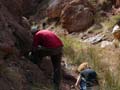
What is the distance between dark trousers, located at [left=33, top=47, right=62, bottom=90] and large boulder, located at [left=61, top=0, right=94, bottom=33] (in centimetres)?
1174

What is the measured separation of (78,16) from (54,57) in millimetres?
12087

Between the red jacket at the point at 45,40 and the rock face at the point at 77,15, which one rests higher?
the rock face at the point at 77,15

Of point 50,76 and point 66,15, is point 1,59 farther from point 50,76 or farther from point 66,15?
point 66,15

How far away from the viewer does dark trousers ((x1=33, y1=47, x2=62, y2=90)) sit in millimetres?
9633

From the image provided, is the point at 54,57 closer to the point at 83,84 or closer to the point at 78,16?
the point at 83,84

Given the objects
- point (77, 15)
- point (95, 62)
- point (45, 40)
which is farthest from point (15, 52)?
point (77, 15)

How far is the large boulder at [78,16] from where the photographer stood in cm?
2179

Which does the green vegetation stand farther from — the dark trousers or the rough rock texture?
the rough rock texture

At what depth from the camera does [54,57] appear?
9.98 m

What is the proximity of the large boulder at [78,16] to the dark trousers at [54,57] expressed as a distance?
1174cm

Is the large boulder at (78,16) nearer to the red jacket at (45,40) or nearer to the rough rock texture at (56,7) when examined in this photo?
the rough rock texture at (56,7)

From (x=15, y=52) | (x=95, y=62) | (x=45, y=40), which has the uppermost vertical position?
(x=45, y=40)

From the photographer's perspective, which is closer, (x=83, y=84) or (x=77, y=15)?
(x=83, y=84)

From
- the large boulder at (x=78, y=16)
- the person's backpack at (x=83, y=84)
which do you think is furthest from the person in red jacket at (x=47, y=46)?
the large boulder at (x=78, y=16)
